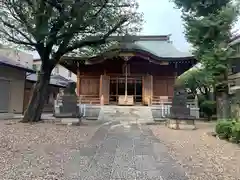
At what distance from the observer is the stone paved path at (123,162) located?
208 inches

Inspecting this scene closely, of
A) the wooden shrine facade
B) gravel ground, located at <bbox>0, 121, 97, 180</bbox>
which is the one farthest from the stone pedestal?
the wooden shrine facade

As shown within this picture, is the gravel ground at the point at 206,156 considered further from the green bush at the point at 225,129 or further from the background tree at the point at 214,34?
the background tree at the point at 214,34

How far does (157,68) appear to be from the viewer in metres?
24.1

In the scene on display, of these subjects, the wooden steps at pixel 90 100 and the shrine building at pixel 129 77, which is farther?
the shrine building at pixel 129 77

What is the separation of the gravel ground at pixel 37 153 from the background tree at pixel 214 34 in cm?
840

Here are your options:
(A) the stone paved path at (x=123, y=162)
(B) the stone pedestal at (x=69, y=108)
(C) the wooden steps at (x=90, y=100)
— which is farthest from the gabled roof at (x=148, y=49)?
(A) the stone paved path at (x=123, y=162)

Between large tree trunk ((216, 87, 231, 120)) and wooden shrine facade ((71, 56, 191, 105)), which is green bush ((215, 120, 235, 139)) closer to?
large tree trunk ((216, 87, 231, 120))

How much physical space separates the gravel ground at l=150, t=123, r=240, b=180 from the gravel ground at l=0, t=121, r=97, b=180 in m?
2.66

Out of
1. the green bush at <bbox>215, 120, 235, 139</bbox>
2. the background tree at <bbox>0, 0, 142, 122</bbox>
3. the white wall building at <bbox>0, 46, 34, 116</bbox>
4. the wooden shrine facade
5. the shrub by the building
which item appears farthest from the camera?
the wooden shrine facade

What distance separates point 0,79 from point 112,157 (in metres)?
13.8

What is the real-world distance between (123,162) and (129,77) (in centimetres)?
1832

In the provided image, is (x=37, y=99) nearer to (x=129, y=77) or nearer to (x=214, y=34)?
(x=214, y=34)

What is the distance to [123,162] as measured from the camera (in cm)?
630

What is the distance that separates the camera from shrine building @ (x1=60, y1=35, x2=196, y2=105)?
2297 centimetres
